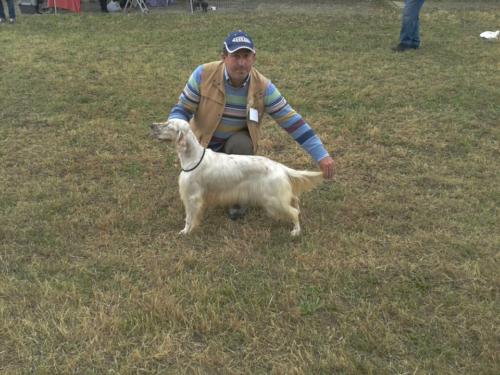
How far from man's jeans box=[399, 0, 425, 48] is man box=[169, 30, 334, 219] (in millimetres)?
6031

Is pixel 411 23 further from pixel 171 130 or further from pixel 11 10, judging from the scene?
pixel 11 10

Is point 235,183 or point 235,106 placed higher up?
point 235,106

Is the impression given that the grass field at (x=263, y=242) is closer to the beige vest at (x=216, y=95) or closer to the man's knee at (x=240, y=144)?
the man's knee at (x=240, y=144)

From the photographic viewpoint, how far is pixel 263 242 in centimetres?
378

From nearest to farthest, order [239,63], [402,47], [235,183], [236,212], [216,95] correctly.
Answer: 1. [239,63]
2. [235,183]
3. [216,95]
4. [236,212]
5. [402,47]

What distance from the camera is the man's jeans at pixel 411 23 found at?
29.4 feet

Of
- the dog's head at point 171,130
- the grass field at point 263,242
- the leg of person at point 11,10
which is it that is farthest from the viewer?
the leg of person at point 11,10

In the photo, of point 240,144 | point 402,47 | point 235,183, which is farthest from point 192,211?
point 402,47

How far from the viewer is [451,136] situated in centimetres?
565

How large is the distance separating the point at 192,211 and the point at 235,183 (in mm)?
394

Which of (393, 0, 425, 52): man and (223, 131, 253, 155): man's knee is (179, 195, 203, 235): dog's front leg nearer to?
(223, 131, 253, 155): man's knee

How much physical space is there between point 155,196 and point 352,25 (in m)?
8.22

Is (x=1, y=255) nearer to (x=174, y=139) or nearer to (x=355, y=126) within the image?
(x=174, y=139)

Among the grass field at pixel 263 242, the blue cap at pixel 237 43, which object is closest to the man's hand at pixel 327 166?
the grass field at pixel 263 242
